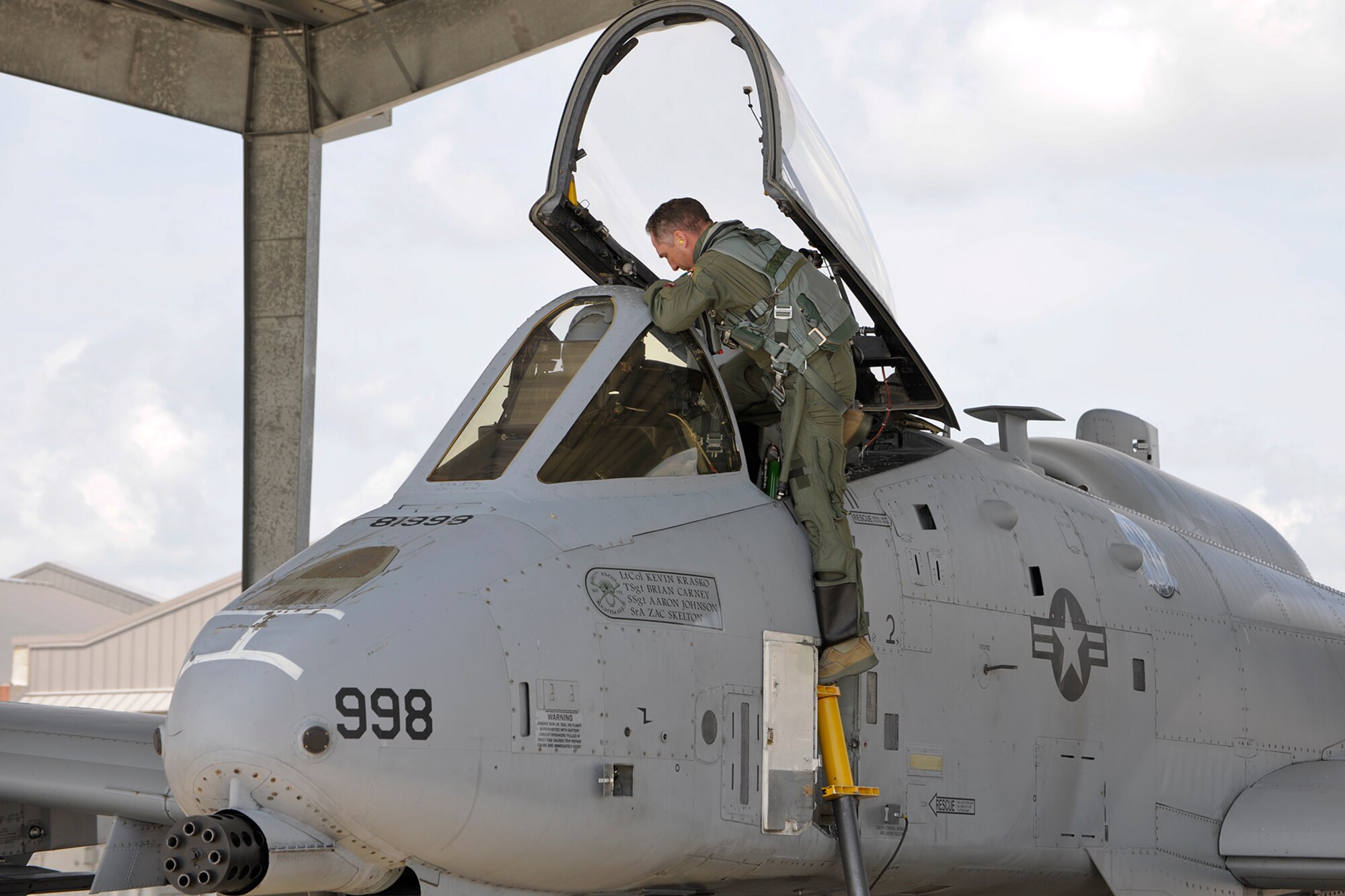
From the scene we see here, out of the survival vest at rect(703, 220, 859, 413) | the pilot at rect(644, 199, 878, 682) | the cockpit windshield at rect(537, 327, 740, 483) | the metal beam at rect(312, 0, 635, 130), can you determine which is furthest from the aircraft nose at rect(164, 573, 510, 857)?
the metal beam at rect(312, 0, 635, 130)

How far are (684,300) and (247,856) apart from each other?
272cm

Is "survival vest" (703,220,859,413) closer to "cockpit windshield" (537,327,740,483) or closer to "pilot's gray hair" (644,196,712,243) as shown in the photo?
"pilot's gray hair" (644,196,712,243)

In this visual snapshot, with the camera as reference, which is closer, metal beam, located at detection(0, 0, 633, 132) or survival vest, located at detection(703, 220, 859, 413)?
survival vest, located at detection(703, 220, 859, 413)

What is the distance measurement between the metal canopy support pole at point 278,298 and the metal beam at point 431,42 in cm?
50

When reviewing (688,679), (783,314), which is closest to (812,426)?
(783,314)

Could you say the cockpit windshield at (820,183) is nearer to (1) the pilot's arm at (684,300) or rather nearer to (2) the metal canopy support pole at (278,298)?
(1) the pilot's arm at (684,300)

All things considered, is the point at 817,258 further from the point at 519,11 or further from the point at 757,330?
the point at 519,11

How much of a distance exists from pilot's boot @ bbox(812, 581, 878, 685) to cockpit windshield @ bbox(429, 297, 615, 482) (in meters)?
1.33

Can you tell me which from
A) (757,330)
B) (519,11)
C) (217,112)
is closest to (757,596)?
(757,330)

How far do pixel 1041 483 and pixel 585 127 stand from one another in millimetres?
2970

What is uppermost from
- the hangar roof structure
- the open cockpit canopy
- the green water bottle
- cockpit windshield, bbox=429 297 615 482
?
the hangar roof structure

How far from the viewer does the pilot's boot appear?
5.68 metres

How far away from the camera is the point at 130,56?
1684 cm

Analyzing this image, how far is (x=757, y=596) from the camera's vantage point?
18.1 feet
